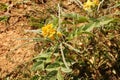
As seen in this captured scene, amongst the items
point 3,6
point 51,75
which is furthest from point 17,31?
point 51,75

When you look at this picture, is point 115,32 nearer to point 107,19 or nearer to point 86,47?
point 86,47

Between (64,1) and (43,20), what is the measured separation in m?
0.34

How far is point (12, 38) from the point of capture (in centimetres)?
284

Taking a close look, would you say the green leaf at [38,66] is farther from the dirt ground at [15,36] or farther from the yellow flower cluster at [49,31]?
the dirt ground at [15,36]

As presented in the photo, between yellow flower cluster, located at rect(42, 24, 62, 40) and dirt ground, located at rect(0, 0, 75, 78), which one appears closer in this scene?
yellow flower cluster, located at rect(42, 24, 62, 40)

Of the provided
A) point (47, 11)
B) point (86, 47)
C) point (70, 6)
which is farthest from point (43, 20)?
point (86, 47)

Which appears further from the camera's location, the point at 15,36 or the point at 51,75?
the point at 15,36

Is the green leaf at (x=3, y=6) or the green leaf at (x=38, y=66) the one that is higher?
the green leaf at (x=3, y=6)

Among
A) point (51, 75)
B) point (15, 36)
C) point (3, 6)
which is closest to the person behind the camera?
point (51, 75)

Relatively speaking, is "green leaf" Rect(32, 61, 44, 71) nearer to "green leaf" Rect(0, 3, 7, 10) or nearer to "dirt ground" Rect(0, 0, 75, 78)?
"dirt ground" Rect(0, 0, 75, 78)

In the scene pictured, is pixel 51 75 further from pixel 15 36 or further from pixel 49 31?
pixel 15 36

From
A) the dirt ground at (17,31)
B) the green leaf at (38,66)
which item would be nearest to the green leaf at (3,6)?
the dirt ground at (17,31)

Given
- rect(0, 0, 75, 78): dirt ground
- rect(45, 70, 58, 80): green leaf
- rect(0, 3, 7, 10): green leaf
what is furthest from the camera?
rect(0, 3, 7, 10): green leaf

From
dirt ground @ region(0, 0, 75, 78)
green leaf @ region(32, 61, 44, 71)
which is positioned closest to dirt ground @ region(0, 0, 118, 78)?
dirt ground @ region(0, 0, 75, 78)
